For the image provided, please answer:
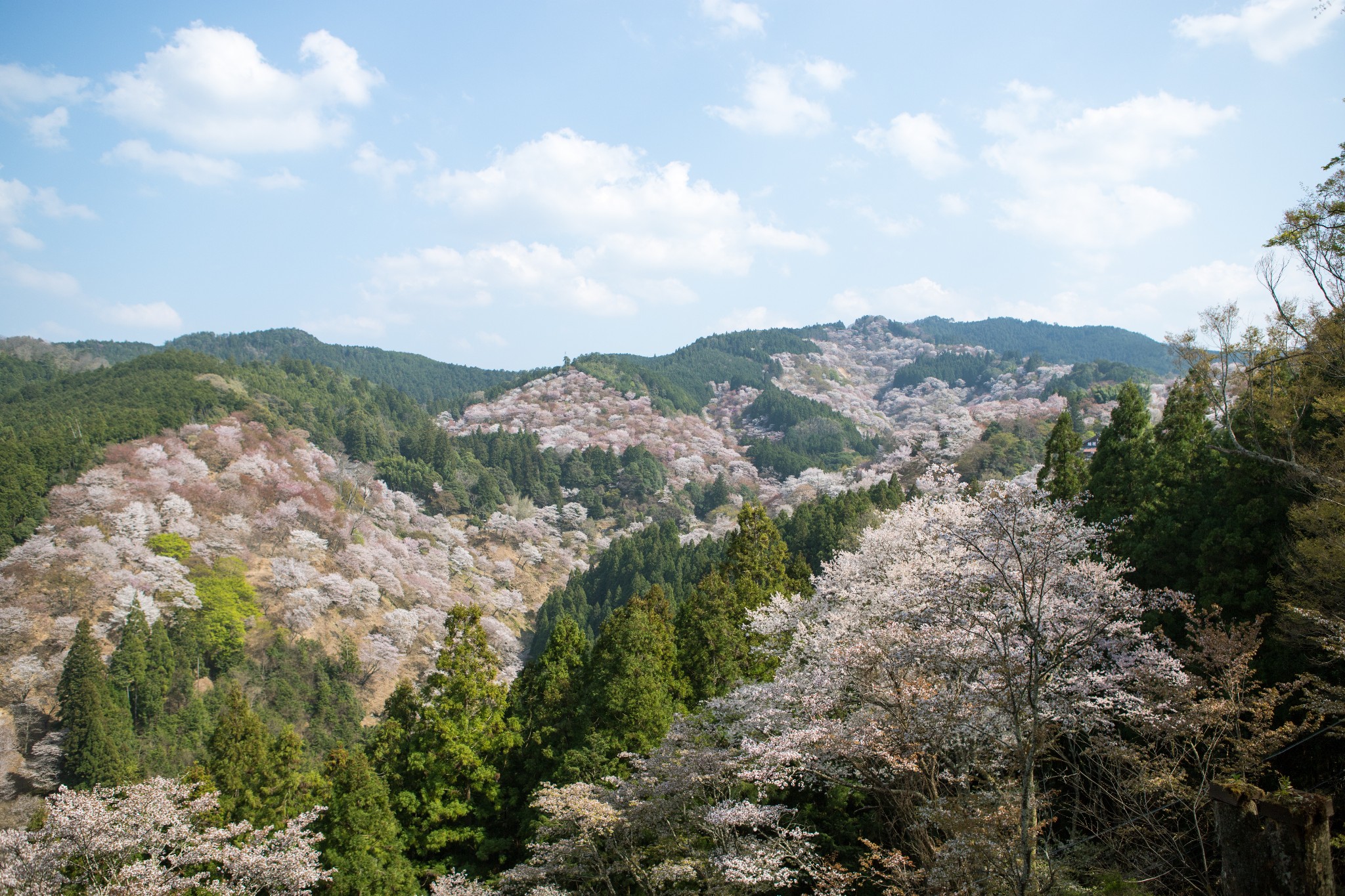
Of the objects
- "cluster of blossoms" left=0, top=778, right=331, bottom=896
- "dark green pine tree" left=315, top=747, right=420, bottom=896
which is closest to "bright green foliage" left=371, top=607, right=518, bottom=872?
"dark green pine tree" left=315, top=747, right=420, bottom=896

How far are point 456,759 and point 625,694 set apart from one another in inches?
174

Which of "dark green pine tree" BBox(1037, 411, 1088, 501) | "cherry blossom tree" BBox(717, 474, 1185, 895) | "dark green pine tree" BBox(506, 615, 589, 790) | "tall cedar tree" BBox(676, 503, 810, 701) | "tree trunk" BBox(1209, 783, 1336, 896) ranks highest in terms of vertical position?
"dark green pine tree" BBox(1037, 411, 1088, 501)

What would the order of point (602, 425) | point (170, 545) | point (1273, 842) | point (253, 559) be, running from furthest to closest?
point (602, 425)
point (253, 559)
point (170, 545)
point (1273, 842)

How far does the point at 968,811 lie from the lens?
8.16 meters

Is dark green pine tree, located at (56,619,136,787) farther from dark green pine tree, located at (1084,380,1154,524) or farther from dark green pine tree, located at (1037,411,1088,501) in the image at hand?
dark green pine tree, located at (1037,411,1088,501)

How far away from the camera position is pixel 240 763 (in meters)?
20.8

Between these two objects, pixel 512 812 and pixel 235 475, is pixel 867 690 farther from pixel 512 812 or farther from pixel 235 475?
pixel 235 475

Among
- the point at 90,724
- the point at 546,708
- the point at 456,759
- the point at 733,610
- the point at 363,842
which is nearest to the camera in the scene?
the point at 363,842

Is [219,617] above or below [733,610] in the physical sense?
below

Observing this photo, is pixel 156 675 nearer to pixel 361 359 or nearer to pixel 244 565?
pixel 244 565

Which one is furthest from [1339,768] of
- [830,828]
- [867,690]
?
[830,828]

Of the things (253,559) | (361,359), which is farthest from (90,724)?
(361,359)

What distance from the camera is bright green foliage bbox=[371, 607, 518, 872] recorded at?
1727 centimetres

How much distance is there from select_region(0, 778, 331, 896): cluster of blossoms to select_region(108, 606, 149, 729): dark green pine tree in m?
26.4
